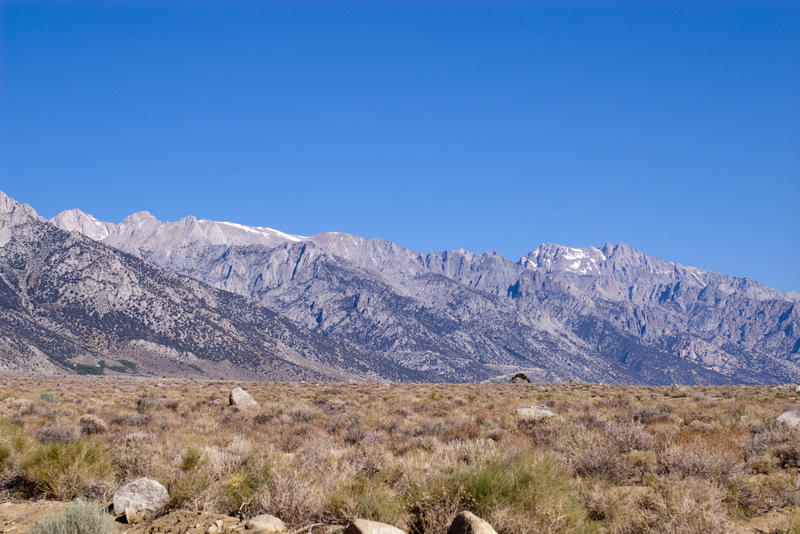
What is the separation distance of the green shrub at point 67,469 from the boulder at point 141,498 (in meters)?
1.18

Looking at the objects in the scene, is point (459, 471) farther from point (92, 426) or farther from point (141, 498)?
point (92, 426)

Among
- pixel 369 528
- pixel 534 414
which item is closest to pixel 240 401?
pixel 534 414

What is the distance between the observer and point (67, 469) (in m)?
10.5

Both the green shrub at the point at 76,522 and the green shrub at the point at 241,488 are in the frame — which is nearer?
the green shrub at the point at 76,522

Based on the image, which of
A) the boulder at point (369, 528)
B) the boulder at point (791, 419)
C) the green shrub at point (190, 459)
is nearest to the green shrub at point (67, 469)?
the green shrub at point (190, 459)

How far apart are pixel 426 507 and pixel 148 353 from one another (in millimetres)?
195117

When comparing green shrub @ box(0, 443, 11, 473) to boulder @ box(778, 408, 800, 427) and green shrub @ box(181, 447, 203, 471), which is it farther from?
boulder @ box(778, 408, 800, 427)

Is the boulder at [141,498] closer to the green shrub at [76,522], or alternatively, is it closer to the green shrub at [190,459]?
the green shrub at [76,522]

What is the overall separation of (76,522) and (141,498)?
1878mm

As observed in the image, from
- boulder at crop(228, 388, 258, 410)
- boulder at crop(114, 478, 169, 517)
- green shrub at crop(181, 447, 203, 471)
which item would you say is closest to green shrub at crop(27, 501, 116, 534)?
boulder at crop(114, 478, 169, 517)

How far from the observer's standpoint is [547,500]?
793 cm

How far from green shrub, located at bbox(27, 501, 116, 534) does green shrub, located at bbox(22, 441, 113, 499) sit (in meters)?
2.68

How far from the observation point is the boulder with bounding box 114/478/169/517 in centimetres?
916

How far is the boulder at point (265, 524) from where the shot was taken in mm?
8047
